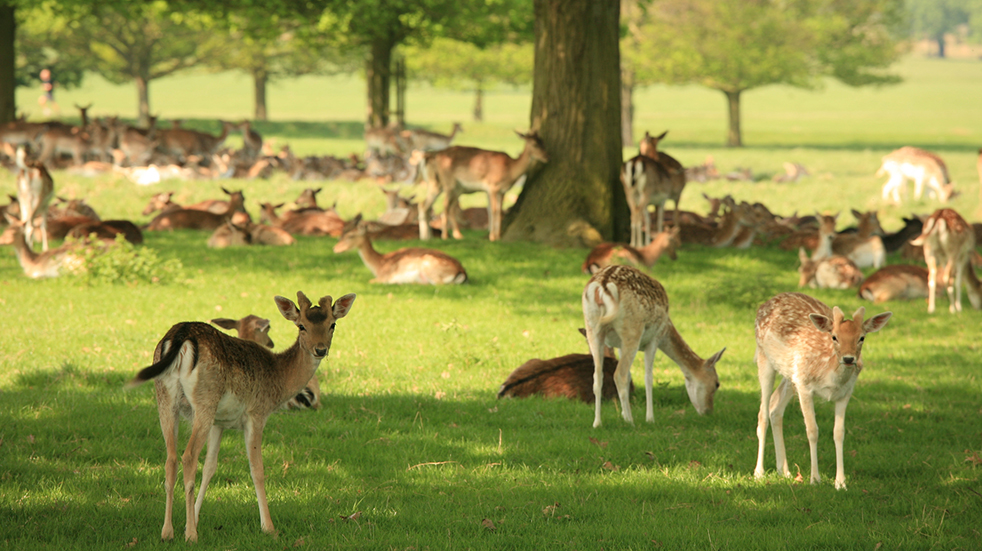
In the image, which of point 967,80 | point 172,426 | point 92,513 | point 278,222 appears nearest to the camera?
point 172,426

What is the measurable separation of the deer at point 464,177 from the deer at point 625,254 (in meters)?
3.14

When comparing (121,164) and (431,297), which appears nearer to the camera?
(431,297)

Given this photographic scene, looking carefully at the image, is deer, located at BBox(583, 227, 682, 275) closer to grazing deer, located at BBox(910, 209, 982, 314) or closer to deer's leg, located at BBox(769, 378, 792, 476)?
grazing deer, located at BBox(910, 209, 982, 314)

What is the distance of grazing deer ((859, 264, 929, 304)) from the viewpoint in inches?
509

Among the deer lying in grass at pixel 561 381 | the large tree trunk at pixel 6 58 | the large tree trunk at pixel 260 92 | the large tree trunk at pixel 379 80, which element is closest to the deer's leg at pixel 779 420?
the deer lying in grass at pixel 561 381

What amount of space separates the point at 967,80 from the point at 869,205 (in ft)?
395

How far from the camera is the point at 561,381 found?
8.11 m

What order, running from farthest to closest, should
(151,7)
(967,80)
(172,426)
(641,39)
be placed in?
1. (967,80)
2. (641,39)
3. (151,7)
4. (172,426)

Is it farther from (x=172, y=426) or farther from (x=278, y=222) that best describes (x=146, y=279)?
(x=172, y=426)

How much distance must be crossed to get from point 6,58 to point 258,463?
25.6m

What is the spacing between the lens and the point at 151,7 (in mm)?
27641

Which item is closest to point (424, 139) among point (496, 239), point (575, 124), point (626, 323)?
point (496, 239)

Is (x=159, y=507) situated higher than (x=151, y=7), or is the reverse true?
(x=151, y=7)

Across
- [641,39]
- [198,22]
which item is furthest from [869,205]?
[641,39]
